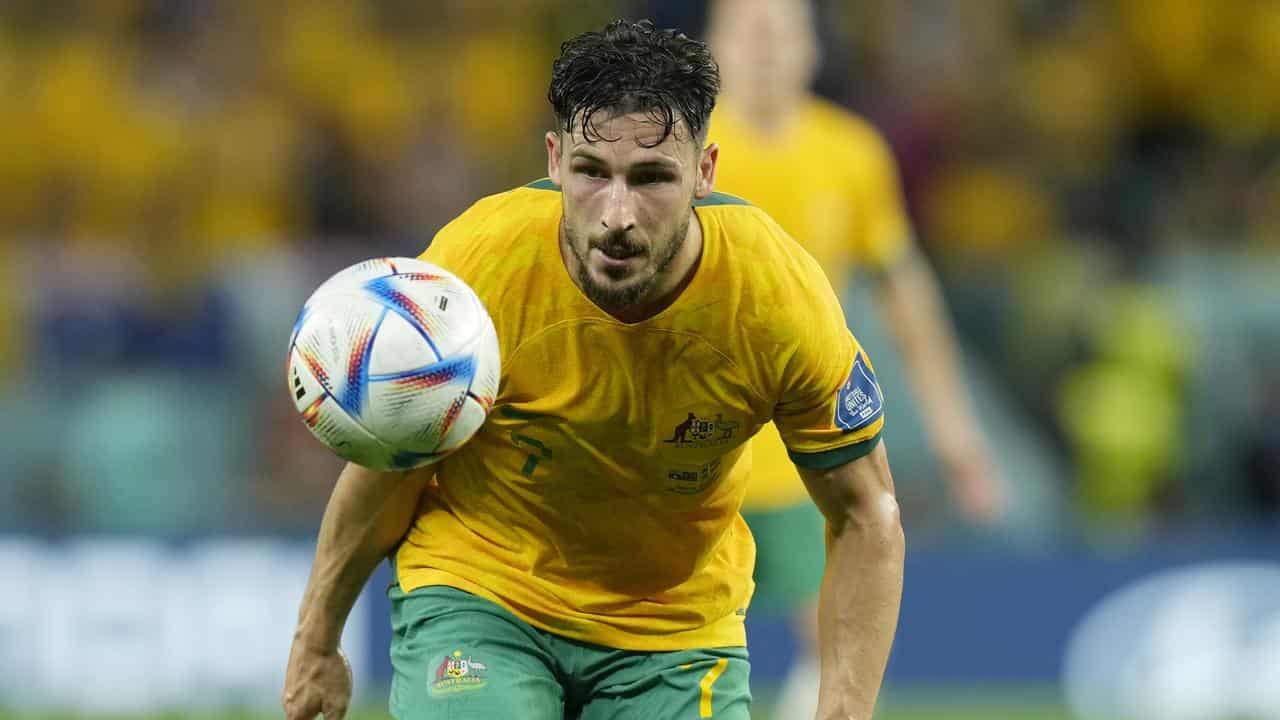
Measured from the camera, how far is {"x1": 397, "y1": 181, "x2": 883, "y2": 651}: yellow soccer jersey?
3910mm

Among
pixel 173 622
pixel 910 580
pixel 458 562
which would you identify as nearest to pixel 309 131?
pixel 173 622

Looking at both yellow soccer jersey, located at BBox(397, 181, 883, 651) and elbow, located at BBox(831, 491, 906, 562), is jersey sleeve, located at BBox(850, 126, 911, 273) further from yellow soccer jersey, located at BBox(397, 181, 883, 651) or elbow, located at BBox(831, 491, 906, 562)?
elbow, located at BBox(831, 491, 906, 562)

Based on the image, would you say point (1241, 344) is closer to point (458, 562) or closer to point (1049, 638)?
point (1049, 638)

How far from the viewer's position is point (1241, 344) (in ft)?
32.4

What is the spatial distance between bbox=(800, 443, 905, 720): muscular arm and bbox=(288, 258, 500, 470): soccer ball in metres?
0.86

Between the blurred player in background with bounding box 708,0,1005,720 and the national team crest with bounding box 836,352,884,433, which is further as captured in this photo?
the blurred player in background with bounding box 708,0,1005,720

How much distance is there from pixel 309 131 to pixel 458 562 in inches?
301

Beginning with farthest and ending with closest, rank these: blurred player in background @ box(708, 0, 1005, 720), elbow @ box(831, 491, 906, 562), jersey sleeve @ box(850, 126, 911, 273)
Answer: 1. jersey sleeve @ box(850, 126, 911, 273)
2. blurred player in background @ box(708, 0, 1005, 720)
3. elbow @ box(831, 491, 906, 562)

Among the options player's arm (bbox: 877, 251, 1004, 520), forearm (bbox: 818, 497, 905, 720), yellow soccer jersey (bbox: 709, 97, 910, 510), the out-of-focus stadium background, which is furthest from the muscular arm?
the out-of-focus stadium background

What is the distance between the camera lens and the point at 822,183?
23.2 ft

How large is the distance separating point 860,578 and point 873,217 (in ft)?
10.9

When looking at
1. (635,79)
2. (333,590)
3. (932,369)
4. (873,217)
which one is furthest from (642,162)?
(932,369)

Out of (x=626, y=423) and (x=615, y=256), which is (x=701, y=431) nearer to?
(x=626, y=423)

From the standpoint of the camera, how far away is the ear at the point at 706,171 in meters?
3.90
